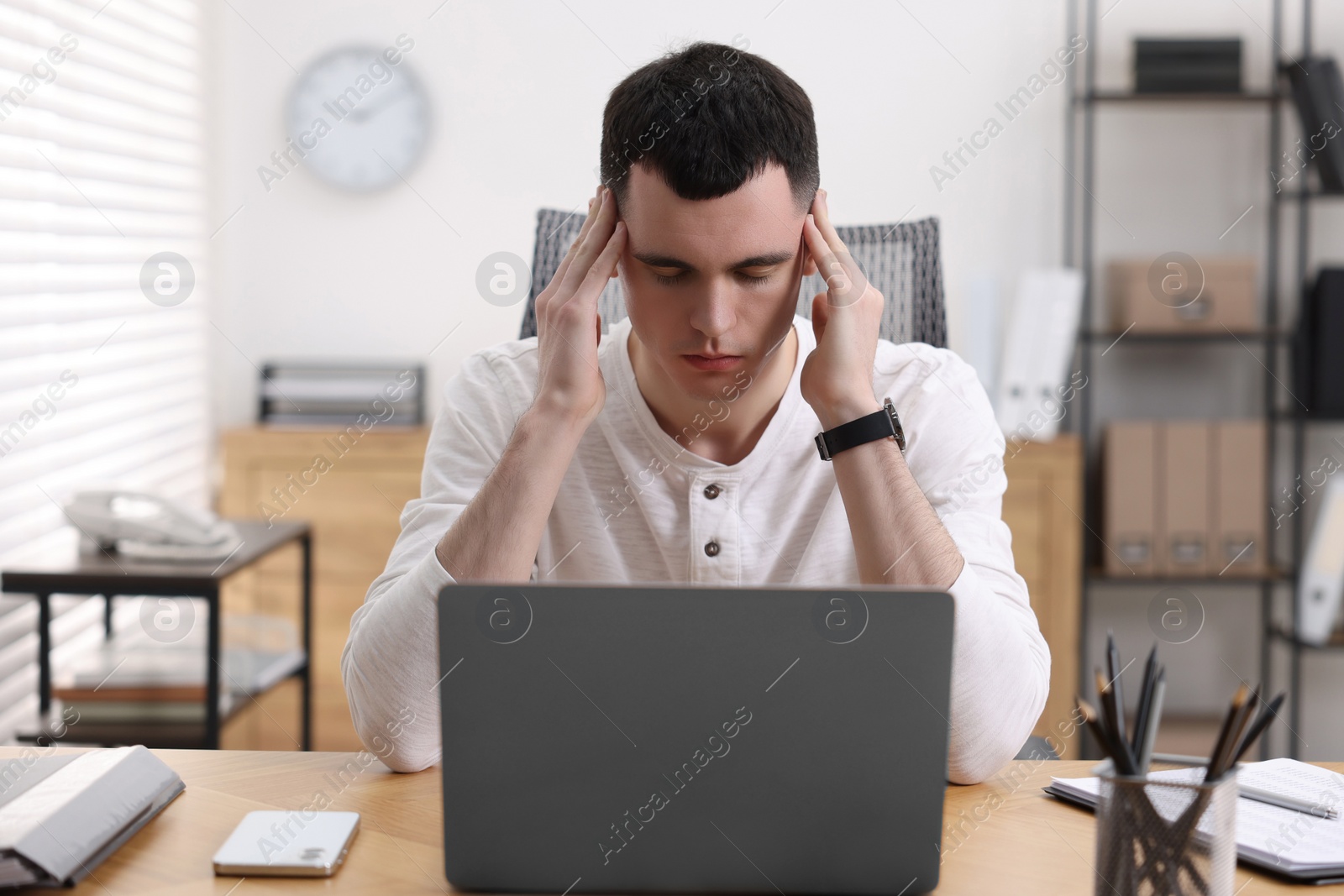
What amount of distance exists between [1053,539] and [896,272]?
1.44 metres

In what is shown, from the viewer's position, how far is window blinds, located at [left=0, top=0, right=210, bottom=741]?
6.61 ft

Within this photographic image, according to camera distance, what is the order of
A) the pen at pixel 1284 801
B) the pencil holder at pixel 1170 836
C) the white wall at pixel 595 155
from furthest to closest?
the white wall at pixel 595 155 < the pen at pixel 1284 801 < the pencil holder at pixel 1170 836

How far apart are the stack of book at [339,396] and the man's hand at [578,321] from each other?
5.15 feet

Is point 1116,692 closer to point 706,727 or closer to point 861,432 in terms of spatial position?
point 706,727

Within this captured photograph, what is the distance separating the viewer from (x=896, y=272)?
1.41 meters

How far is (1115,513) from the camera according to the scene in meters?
2.67

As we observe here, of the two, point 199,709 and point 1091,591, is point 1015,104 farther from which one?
point 199,709

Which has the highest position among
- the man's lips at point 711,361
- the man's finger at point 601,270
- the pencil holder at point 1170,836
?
the man's finger at point 601,270

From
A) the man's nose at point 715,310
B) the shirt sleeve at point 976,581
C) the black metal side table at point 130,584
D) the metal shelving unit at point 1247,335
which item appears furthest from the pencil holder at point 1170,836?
the metal shelving unit at point 1247,335

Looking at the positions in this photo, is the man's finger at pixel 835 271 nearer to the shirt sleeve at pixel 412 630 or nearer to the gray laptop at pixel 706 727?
the shirt sleeve at pixel 412 630

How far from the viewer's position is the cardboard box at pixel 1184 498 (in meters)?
2.64

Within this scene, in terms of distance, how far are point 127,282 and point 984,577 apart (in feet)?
6.66

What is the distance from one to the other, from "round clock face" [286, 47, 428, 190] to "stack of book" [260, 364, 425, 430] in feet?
1.62

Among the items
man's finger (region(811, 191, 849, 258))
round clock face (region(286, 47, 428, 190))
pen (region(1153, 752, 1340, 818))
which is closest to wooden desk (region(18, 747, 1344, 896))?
pen (region(1153, 752, 1340, 818))
